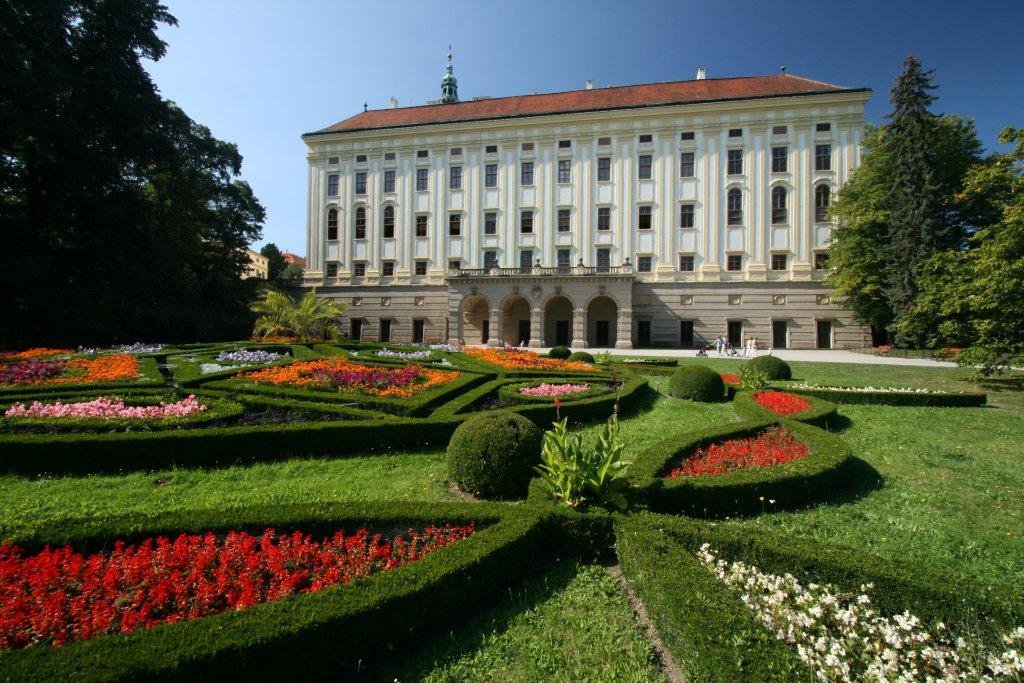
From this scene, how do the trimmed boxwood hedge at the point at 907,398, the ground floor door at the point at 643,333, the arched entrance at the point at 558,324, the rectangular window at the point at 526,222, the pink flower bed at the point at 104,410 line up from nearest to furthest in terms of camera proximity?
the pink flower bed at the point at 104,410
the trimmed boxwood hedge at the point at 907,398
the ground floor door at the point at 643,333
the rectangular window at the point at 526,222
the arched entrance at the point at 558,324

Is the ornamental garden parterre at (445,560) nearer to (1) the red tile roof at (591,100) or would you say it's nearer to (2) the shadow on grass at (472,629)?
(2) the shadow on grass at (472,629)

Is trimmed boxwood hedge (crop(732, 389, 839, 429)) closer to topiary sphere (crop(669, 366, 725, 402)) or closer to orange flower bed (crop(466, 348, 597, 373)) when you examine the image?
topiary sphere (crop(669, 366, 725, 402))

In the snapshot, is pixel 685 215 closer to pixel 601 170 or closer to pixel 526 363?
pixel 601 170

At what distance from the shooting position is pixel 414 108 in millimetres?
45156

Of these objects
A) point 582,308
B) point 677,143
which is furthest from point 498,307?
point 677,143

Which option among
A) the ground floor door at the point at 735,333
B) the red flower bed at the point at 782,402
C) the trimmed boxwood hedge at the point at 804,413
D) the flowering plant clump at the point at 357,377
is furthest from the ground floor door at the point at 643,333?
the flowering plant clump at the point at 357,377

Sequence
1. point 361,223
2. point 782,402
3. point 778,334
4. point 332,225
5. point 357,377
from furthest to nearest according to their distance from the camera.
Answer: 1. point 332,225
2. point 361,223
3. point 778,334
4. point 357,377
5. point 782,402

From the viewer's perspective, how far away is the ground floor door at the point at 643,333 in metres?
36.2

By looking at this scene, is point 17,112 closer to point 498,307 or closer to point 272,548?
point 272,548

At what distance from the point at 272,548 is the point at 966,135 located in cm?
Answer: 4097

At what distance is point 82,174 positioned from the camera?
19969mm

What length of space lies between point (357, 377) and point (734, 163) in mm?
35400

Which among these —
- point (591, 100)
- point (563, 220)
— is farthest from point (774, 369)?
point (591, 100)

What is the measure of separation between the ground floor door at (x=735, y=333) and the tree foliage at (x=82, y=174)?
3523 centimetres
